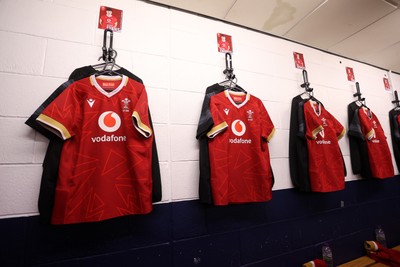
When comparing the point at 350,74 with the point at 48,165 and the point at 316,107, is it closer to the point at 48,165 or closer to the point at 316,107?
the point at 316,107

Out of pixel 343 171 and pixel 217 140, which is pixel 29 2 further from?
pixel 343 171

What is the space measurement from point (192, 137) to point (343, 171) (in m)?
1.30

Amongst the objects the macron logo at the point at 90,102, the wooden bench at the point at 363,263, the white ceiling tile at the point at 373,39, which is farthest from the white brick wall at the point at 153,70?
the wooden bench at the point at 363,263

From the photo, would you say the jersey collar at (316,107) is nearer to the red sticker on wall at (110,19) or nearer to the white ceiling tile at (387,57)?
the white ceiling tile at (387,57)

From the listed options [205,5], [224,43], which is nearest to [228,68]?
[224,43]

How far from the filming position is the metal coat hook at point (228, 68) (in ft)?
4.60

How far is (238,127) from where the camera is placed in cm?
126

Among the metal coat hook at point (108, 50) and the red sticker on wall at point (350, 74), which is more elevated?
the red sticker on wall at point (350, 74)

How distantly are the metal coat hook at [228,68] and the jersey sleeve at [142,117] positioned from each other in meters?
0.68

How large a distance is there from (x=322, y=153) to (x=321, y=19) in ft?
3.58

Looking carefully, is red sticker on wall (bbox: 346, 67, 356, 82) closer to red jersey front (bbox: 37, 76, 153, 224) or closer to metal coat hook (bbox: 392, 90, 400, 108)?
metal coat hook (bbox: 392, 90, 400, 108)

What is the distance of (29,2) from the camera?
1.06m

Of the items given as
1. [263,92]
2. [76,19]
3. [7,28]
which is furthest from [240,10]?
[7,28]

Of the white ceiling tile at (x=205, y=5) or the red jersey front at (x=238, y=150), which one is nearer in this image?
the red jersey front at (x=238, y=150)
